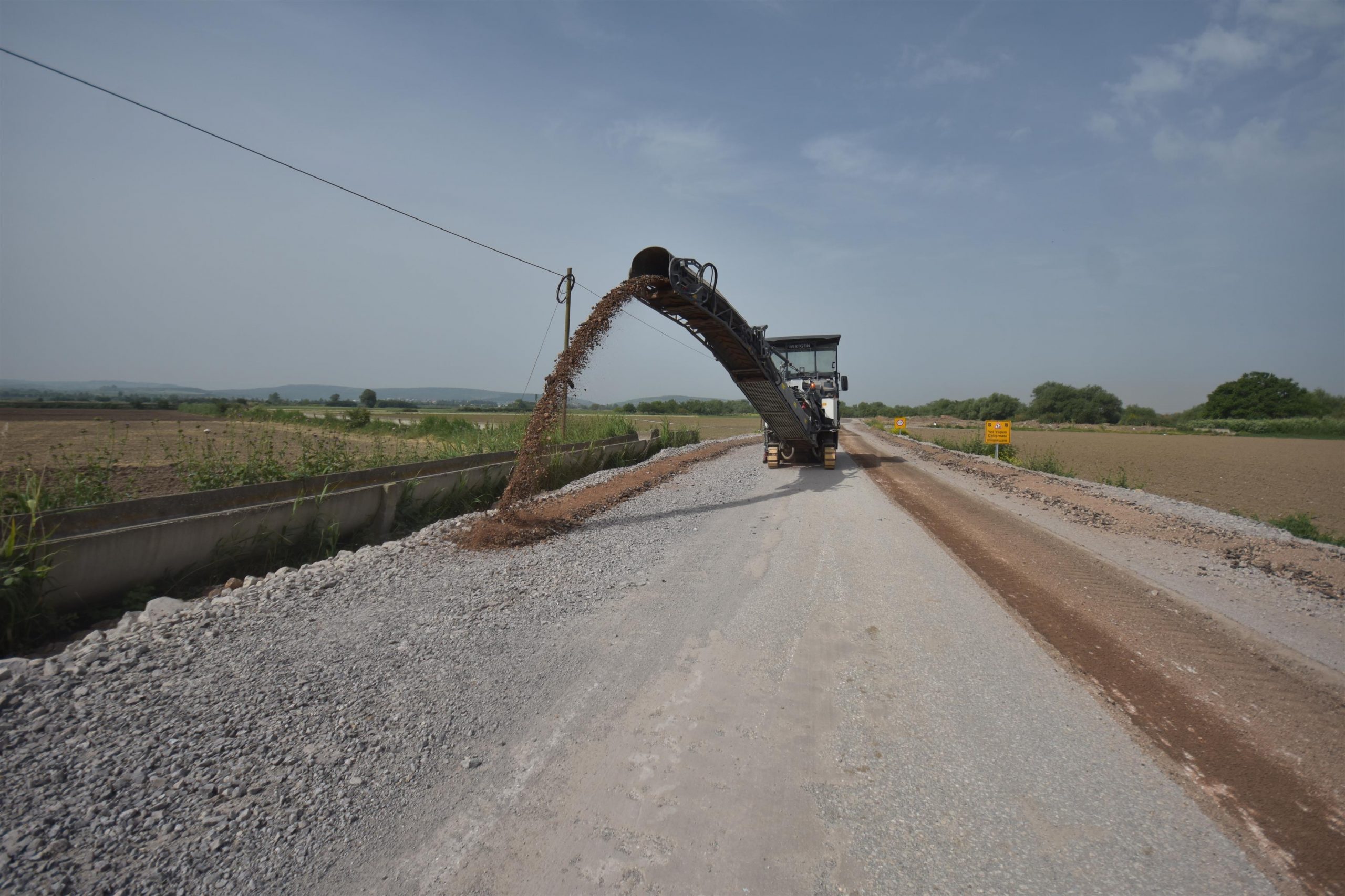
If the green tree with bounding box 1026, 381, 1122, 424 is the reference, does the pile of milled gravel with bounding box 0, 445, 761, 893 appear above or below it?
below

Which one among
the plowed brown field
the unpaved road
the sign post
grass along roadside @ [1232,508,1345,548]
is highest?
the sign post

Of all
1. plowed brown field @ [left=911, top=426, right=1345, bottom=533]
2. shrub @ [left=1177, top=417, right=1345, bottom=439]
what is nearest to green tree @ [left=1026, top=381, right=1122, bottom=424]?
shrub @ [left=1177, top=417, right=1345, bottom=439]

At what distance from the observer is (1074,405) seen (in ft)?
291

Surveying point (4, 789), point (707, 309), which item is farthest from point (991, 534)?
point (4, 789)

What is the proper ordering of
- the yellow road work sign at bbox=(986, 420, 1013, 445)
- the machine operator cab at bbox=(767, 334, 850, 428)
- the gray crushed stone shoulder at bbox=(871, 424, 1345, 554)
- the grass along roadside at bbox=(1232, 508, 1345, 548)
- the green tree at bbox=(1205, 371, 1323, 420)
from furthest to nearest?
the green tree at bbox=(1205, 371, 1323, 420) < the yellow road work sign at bbox=(986, 420, 1013, 445) < the machine operator cab at bbox=(767, 334, 850, 428) < the grass along roadside at bbox=(1232, 508, 1345, 548) < the gray crushed stone shoulder at bbox=(871, 424, 1345, 554)

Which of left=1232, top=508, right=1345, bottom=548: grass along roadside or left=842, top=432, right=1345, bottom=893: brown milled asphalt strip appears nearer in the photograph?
left=842, top=432, right=1345, bottom=893: brown milled asphalt strip

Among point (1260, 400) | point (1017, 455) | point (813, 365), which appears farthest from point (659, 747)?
point (1260, 400)

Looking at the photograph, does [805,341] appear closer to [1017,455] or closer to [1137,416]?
[1017,455]

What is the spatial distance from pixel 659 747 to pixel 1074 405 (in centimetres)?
10681

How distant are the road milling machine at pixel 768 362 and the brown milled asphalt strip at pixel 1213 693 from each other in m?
5.86

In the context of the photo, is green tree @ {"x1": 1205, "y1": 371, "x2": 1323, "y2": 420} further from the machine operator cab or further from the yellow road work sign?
the machine operator cab

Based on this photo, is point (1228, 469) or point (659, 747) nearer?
point (659, 747)

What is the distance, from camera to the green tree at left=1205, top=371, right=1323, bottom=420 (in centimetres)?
6506

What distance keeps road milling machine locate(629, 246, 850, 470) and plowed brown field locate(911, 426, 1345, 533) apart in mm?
7789
